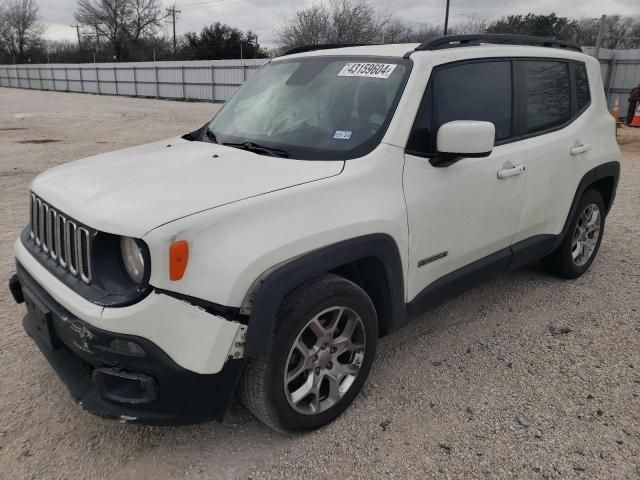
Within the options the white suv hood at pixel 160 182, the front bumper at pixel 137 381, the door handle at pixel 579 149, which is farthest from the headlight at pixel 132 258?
the door handle at pixel 579 149

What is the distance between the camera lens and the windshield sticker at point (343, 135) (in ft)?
9.18

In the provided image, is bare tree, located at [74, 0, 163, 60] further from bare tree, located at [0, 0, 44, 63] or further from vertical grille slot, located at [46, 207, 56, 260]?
vertical grille slot, located at [46, 207, 56, 260]

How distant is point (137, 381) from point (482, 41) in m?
2.89

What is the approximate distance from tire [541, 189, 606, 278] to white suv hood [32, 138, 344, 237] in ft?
8.36

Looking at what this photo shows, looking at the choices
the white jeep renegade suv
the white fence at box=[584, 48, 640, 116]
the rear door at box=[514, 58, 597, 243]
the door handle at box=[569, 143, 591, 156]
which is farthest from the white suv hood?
the white fence at box=[584, 48, 640, 116]

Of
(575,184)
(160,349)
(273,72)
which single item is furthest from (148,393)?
(575,184)

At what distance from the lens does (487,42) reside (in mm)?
3576

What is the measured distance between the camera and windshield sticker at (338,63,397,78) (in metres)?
2.97

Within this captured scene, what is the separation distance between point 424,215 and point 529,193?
115 centimetres

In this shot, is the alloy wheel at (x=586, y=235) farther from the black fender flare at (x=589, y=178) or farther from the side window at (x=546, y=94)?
the side window at (x=546, y=94)

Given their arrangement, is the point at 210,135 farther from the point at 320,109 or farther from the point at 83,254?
the point at 83,254

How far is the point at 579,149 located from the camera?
396 centimetres

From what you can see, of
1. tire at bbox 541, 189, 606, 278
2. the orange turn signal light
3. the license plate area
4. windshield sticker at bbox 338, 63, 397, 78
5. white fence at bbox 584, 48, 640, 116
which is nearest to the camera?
the orange turn signal light

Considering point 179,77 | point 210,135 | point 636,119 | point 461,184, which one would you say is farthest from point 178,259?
point 179,77
